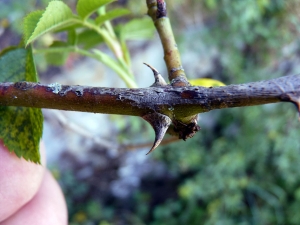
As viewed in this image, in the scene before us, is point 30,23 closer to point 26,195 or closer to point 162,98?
point 162,98

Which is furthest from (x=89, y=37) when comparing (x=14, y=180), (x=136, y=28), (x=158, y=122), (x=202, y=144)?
(x=202, y=144)

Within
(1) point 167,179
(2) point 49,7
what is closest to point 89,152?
(1) point 167,179

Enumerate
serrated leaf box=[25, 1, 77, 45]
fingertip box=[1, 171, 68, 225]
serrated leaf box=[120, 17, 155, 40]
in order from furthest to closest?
serrated leaf box=[120, 17, 155, 40]
fingertip box=[1, 171, 68, 225]
serrated leaf box=[25, 1, 77, 45]

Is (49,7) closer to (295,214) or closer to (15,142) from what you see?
(15,142)

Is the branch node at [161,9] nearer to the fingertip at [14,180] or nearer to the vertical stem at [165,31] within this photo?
the vertical stem at [165,31]

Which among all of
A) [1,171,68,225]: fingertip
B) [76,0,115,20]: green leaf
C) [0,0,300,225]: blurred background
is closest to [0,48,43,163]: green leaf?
[76,0,115,20]: green leaf

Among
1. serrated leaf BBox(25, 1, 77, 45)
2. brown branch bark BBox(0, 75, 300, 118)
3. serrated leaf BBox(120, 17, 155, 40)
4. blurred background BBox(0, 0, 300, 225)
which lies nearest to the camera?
brown branch bark BBox(0, 75, 300, 118)

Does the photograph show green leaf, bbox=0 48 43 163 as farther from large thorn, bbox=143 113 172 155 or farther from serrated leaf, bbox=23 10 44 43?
large thorn, bbox=143 113 172 155
